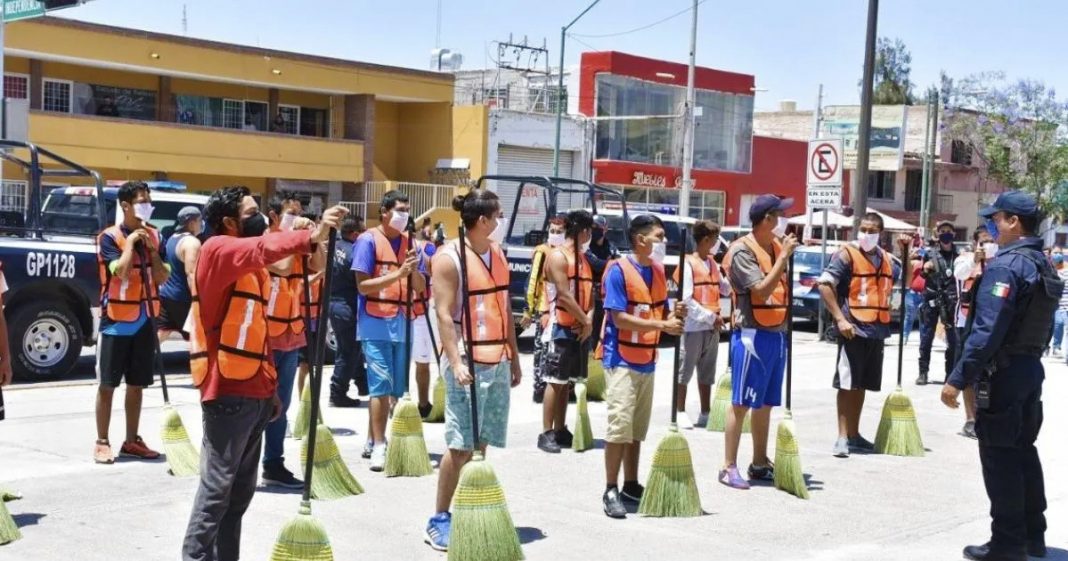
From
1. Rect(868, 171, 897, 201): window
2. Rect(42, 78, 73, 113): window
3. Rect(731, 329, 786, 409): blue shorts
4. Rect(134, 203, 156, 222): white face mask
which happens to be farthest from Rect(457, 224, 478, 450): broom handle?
Rect(868, 171, 897, 201): window

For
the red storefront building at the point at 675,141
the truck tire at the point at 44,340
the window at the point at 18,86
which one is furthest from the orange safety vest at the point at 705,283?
the red storefront building at the point at 675,141

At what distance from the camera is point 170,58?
116ft

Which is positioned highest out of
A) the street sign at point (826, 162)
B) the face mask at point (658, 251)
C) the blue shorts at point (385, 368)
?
the street sign at point (826, 162)

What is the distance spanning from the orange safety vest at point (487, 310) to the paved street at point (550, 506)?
112cm

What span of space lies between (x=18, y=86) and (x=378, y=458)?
91.0 feet

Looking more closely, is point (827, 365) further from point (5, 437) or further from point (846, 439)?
point (5, 437)

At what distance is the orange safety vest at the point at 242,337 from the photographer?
6297 mm

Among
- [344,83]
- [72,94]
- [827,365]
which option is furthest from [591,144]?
[827,365]

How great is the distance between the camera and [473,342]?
301 inches

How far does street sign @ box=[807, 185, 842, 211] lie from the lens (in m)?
21.4

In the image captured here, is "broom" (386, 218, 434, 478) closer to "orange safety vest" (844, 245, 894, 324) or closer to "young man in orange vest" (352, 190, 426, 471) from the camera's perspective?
"young man in orange vest" (352, 190, 426, 471)

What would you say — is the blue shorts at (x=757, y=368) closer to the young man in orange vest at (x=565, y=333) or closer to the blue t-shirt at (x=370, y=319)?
the young man in orange vest at (x=565, y=333)

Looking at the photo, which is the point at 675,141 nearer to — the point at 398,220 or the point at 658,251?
the point at 398,220

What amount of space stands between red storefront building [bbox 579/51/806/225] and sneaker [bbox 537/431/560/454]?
33.3 m
